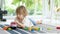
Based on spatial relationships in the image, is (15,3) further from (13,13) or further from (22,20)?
(22,20)

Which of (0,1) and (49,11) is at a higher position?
(0,1)

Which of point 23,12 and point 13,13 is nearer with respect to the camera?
point 23,12

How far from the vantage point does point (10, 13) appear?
16.1 ft

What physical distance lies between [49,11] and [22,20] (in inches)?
88.9

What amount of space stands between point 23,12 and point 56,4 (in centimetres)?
217

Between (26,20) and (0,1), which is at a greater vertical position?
(0,1)

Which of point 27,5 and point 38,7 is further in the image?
point 38,7

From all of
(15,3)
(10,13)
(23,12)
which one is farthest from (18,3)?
(23,12)

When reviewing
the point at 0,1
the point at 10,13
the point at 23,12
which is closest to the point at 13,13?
the point at 10,13

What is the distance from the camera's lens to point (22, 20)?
2785 mm

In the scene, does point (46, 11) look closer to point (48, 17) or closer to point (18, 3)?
point (48, 17)

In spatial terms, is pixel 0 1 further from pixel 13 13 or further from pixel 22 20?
pixel 22 20

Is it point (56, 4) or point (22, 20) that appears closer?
point (22, 20)

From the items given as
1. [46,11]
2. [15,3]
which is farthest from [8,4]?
[46,11]
